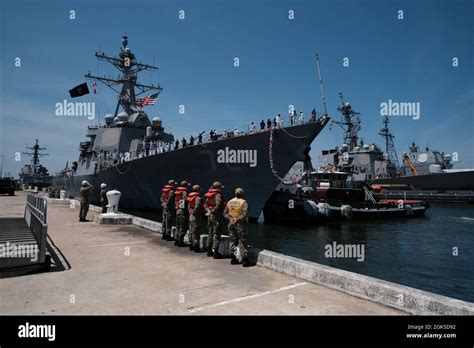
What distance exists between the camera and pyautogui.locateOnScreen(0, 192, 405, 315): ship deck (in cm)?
396

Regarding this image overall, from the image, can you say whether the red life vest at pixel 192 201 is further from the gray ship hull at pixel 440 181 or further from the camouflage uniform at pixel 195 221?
the gray ship hull at pixel 440 181

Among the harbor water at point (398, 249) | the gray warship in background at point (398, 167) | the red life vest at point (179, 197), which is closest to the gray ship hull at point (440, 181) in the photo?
the gray warship in background at point (398, 167)

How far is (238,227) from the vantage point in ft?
20.2

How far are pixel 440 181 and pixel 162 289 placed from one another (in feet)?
199

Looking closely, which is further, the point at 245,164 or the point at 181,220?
the point at 245,164

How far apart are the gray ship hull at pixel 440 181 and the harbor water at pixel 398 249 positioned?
104 ft

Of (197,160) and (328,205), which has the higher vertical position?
(197,160)

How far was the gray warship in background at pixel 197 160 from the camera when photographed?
17844 millimetres

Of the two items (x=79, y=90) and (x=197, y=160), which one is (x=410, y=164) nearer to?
(x=197, y=160)

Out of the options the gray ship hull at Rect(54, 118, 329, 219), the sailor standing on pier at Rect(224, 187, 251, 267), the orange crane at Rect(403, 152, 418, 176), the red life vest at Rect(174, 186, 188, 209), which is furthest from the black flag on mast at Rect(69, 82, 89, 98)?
the orange crane at Rect(403, 152, 418, 176)

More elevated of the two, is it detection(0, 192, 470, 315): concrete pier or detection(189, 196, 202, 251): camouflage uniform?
detection(189, 196, 202, 251): camouflage uniform

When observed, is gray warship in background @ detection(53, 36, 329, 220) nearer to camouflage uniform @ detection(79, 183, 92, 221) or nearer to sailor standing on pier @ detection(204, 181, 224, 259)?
camouflage uniform @ detection(79, 183, 92, 221)

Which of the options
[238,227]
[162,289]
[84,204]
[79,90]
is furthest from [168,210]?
[79,90]
